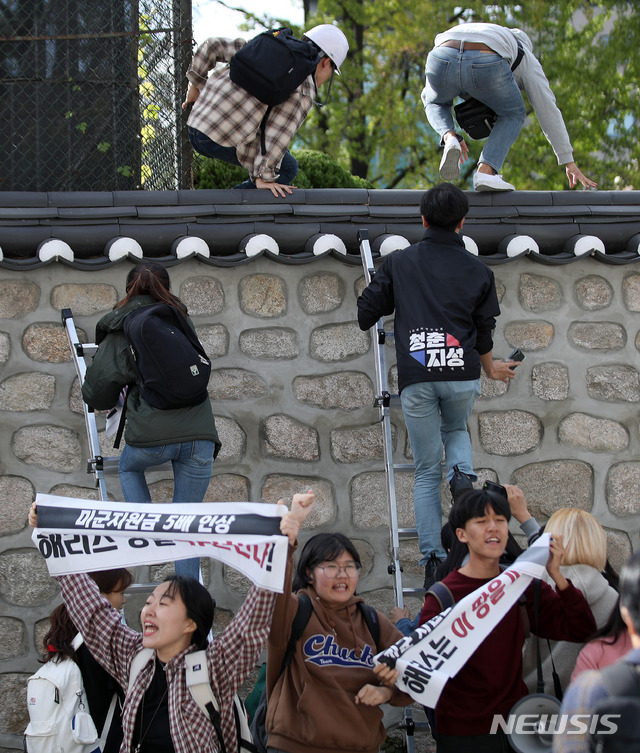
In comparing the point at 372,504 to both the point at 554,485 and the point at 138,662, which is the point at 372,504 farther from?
the point at 138,662

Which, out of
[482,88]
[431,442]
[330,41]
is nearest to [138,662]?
[431,442]

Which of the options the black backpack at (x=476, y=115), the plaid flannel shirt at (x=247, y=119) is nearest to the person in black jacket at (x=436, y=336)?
the plaid flannel shirt at (x=247, y=119)

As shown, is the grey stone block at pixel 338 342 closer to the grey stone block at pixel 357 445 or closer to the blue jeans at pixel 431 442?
the grey stone block at pixel 357 445

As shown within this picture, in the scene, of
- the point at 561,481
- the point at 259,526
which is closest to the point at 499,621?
the point at 259,526

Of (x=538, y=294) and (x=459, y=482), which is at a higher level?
(x=538, y=294)

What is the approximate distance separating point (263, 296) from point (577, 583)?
93.2 inches

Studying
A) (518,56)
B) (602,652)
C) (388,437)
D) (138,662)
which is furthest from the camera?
(518,56)

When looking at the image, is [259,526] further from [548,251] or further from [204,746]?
[548,251]

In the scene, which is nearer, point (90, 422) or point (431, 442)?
point (431, 442)

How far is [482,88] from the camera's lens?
20.2 feet

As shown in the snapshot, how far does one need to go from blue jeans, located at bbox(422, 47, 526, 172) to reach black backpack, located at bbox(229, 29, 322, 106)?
2.78 feet

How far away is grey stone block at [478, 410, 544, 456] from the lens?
5551mm

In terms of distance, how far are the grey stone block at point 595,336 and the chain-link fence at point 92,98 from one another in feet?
8.88

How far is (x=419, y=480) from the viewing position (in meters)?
4.75
